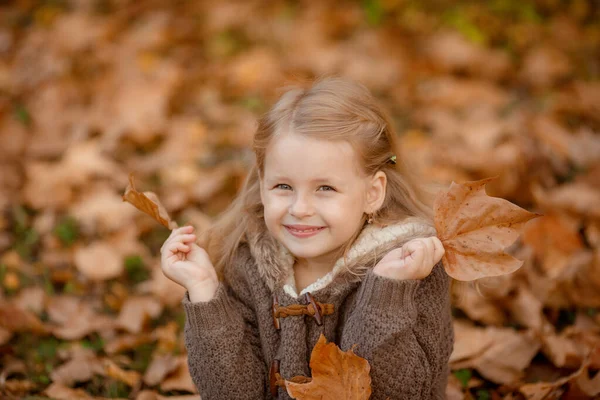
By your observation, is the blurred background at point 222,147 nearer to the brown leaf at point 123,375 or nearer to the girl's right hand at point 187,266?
the brown leaf at point 123,375

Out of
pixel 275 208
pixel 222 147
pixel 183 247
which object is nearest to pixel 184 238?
pixel 183 247

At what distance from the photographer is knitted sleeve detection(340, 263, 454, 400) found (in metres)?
1.67

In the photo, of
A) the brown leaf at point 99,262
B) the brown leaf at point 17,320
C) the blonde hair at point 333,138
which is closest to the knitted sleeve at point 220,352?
the blonde hair at point 333,138

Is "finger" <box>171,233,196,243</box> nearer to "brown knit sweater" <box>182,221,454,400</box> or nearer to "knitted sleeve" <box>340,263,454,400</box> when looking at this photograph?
"brown knit sweater" <box>182,221,454,400</box>

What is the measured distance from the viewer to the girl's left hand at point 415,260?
1.66 meters

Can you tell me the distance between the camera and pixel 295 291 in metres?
1.85

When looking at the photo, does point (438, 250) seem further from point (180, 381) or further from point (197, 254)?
point (180, 381)

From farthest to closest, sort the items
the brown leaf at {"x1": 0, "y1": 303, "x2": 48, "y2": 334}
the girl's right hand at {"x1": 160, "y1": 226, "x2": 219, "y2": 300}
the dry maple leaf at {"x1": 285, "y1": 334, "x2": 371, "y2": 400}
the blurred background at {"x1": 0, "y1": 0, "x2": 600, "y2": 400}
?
the brown leaf at {"x1": 0, "y1": 303, "x2": 48, "y2": 334}, the blurred background at {"x1": 0, "y1": 0, "x2": 600, "y2": 400}, the girl's right hand at {"x1": 160, "y1": 226, "x2": 219, "y2": 300}, the dry maple leaf at {"x1": 285, "y1": 334, "x2": 371, "y2": 400}

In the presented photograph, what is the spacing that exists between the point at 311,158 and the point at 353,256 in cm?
32

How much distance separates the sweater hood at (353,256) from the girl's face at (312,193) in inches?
2.5

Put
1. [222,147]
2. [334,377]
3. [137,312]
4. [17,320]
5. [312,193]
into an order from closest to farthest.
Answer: [334,377] < [312,193] < [17,320] < [137,312] < [222,147]

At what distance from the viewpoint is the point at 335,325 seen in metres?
1.84

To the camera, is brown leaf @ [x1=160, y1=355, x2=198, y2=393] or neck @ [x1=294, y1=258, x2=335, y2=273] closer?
neck @ [x1=294, y1=258, x2=335, y2=273]

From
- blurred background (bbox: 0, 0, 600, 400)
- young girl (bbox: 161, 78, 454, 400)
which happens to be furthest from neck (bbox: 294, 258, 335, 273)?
blurred background (bbox: 0, 0, 600, 400)
